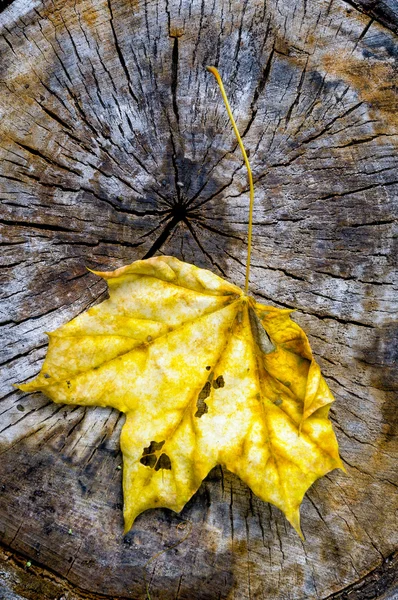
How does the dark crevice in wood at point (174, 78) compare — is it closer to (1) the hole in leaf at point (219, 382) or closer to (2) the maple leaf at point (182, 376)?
(2) the maple leaf at point (182, 376)

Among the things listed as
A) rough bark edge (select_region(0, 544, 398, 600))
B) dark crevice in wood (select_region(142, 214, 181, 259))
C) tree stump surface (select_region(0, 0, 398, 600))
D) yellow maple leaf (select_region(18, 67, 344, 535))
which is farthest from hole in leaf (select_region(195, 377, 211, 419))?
rough bark edge (select_region(0, 544, 398, 600))

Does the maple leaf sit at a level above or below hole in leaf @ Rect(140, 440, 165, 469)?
above

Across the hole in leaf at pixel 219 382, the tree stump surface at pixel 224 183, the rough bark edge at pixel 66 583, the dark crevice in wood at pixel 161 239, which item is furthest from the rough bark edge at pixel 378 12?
the rough bark edge at pixel 66 583

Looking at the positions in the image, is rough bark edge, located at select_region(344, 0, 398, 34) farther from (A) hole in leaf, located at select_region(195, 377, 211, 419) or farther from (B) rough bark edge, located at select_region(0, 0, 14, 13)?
(A) hole in leaf, located at select_region(195, 377, 211, 419)

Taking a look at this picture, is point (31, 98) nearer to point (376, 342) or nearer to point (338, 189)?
point (338, 189)

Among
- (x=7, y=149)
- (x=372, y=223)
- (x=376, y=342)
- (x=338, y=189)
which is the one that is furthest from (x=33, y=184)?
(x=376, y=342)

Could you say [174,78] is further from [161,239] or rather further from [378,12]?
[378,12]

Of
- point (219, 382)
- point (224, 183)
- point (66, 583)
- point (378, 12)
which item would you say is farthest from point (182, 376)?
point (378, 12)
